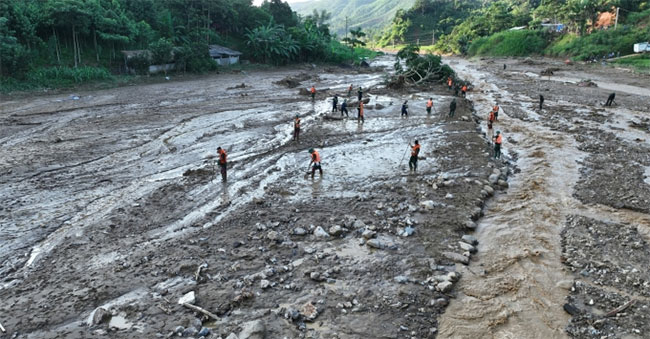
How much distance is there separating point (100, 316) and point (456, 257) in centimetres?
731

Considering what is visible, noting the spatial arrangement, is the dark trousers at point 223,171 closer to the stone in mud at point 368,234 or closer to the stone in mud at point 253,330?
the stone in mud at point 368,234

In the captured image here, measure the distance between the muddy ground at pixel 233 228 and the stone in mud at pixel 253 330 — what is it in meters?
0.02

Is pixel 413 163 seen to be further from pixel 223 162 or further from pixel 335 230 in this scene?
pixel 223 162

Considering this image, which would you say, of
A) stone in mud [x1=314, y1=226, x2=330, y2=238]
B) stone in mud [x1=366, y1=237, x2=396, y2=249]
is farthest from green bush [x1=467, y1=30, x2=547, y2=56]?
stone in mud [x1=314, y1=226, x2=330, y2=238]

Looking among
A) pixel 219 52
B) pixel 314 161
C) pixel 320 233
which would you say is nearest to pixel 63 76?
pixel 219 52

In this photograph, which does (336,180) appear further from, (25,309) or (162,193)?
(25,309)

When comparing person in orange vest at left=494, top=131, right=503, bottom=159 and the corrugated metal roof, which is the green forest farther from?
the corrugated metal roof

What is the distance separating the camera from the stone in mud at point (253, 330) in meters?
6.40

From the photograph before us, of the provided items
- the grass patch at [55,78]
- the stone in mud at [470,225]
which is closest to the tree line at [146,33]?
the grass patch at [55,78]

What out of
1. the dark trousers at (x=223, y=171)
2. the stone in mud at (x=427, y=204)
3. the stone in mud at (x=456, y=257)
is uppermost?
the dark trousers at (x=223, y=171)

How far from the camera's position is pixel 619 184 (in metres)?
12.9

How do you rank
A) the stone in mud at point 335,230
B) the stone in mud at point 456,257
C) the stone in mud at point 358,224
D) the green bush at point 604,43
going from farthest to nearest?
the green bush at point 604,43 → the stone in mud at point 358,224 → the stone in mud at point 335,230 → the stone in mud at point 456,257

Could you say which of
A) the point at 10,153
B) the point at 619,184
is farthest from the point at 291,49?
the point at 619,184

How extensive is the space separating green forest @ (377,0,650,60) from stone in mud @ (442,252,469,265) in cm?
5170
